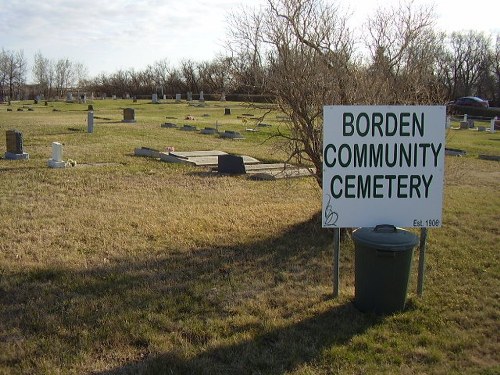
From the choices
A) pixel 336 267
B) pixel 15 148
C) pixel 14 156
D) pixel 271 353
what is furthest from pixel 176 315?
pixel 15 148

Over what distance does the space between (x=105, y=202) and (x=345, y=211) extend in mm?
5206

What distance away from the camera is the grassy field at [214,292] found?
3.67 meters

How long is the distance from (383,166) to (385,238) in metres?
0.69

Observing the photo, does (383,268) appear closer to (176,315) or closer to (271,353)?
(271,353)

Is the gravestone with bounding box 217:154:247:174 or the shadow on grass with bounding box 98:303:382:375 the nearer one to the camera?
the shadow on grass with bounding box 98:303:382:375

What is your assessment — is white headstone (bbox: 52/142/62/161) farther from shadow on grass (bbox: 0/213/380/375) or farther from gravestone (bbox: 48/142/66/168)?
shadow on grass (bbox: 0/213/380/375)

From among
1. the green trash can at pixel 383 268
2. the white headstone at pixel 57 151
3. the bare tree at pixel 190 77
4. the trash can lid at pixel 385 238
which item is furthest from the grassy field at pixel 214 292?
the bare tree at pixel 190 77

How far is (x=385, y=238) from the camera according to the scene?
440cm

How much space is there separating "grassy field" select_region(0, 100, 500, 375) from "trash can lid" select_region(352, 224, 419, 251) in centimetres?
62

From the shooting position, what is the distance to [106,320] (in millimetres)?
4184

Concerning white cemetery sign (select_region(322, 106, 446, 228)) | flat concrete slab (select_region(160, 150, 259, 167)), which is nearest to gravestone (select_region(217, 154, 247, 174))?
Answer: flat concrete slab (select_region(160, 150, 259, 167))

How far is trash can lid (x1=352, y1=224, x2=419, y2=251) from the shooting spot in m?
4.29

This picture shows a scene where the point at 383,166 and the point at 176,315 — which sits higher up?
the point at 383,166

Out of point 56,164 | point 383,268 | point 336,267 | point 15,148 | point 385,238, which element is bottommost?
point 336,267
